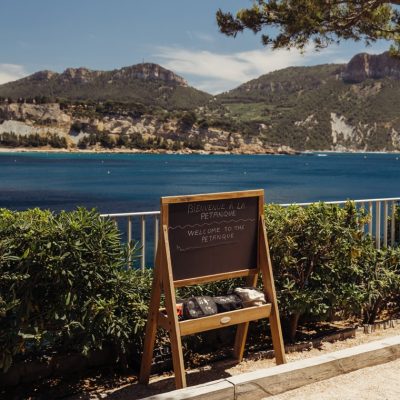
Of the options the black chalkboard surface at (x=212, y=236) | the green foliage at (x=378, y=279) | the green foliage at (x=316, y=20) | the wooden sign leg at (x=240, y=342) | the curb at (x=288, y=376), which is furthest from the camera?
the green foliage at (x=316, y=20)

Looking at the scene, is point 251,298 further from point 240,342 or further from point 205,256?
point 240,342

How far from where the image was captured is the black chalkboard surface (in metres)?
4.27

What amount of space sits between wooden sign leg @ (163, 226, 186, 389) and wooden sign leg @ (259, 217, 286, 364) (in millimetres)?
941

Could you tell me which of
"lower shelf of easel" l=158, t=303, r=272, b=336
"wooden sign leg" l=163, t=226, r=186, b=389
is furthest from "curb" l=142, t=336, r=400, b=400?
"lower shelf of easel" l=158, t=303, r=272, b=336

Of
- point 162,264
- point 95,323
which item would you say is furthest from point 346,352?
point 95,323

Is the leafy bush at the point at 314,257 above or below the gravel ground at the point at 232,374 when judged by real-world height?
above

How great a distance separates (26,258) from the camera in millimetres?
3996

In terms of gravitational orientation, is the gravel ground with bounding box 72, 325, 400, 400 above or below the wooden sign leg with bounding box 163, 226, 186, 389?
below

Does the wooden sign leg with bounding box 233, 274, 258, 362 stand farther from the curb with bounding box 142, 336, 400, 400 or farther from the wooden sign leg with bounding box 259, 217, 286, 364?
the curb with bounding box 142, 336, 400, 400

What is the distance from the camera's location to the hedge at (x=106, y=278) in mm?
4023

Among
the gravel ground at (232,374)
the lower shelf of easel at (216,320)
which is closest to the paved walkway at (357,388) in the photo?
the gravel ground at (232,374)

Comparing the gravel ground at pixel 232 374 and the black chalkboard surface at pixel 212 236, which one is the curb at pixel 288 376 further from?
the black chalkboard surface at pixel 212 236

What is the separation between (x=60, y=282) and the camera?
13.4 ft

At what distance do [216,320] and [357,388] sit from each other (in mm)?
1277
